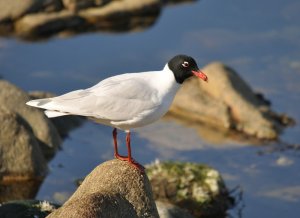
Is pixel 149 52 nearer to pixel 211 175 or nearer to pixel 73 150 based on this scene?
pixel 73 150

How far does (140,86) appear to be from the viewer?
8.97m

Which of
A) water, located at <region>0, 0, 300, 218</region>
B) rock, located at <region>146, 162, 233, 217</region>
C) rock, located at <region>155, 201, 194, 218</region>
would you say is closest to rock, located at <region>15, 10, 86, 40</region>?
water, located at <region>0, 0, 300, 218</region>

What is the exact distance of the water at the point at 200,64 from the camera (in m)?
13.1

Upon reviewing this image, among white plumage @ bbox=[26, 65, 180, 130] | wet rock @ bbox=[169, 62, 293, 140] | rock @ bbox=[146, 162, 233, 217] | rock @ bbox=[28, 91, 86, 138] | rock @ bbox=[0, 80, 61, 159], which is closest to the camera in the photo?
white plumage @ bbox=[26, 65, 180, 130]

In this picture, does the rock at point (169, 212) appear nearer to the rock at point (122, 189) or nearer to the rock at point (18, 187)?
the rock at point (122, 189)

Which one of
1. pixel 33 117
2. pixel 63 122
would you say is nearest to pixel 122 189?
pixel 33 117

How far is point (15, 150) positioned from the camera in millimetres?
12609

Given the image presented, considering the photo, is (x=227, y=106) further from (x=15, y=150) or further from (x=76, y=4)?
(x=76, y=4)

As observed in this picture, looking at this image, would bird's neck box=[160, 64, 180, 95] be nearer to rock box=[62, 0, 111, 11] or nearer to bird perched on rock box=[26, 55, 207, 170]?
bird perched on rock box=[26, 55, 207, 170]

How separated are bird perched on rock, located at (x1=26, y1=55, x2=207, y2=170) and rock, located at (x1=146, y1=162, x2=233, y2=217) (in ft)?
10.9

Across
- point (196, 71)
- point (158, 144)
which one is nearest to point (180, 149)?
point (158, 144)

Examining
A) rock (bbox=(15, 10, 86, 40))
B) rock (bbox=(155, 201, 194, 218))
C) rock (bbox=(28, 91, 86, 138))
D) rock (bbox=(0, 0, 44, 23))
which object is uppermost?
rock (bbox=(0, 0, 44, 23))

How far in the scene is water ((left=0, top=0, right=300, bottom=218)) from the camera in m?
13.1

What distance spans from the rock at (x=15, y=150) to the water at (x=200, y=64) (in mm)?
390
